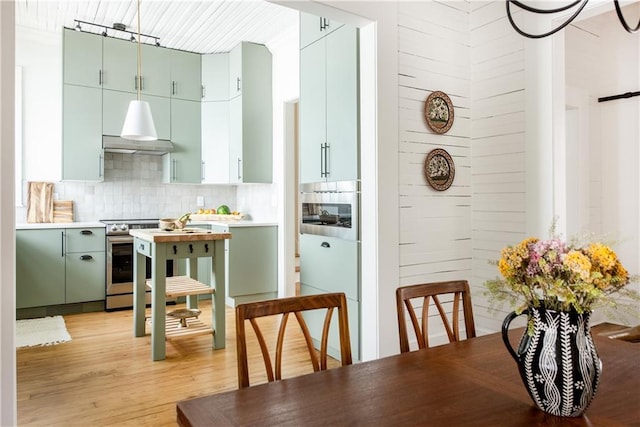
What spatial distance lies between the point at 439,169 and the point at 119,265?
3.42 metres

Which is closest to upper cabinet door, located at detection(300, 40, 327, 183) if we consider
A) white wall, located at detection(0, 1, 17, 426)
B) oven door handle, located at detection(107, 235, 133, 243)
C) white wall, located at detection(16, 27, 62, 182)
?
white wall, located at detection(0, 1, 17, 426)

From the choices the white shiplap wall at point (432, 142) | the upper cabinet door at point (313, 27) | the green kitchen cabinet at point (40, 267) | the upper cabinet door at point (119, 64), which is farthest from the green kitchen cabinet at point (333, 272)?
the upper cabinet door at point (119, 64)

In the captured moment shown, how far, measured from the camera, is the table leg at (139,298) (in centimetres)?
389

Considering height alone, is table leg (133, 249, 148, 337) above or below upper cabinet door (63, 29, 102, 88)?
below

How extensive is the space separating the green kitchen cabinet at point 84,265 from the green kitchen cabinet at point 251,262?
1201 millimetres

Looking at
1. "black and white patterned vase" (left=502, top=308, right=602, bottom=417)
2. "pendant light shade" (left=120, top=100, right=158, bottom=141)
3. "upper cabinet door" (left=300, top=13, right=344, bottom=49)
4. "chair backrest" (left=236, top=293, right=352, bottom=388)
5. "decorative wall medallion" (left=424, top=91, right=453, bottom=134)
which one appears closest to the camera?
"black and white patterned vase" (left=502, top=308, right=602, bottom=417)

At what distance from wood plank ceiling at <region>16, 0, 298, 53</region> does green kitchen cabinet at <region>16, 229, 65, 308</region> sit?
2.13m

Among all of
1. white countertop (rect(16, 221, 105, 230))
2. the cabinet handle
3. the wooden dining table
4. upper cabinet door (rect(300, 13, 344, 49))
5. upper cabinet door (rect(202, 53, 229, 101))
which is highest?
upper cabinet door (rect(202, 53, 229, 101))

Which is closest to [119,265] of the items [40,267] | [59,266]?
[59,266]

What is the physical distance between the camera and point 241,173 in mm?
5242

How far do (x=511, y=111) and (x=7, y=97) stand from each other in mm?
3055

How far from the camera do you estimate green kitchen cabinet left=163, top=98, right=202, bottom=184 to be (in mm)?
5465

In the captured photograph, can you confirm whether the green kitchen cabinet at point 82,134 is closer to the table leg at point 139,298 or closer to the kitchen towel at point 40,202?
the kitchen towel at point 40,202

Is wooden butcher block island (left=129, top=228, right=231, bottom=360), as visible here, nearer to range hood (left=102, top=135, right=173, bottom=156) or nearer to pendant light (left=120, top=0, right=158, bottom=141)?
pendant light (left=120, top=0, right=158, bottom=141)
